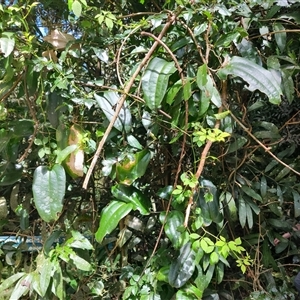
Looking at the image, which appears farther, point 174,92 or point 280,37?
point 280,37

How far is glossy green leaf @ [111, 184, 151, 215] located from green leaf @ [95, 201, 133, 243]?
0.5 inches

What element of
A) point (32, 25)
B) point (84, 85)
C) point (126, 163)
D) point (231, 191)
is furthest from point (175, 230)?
point (32, 25)

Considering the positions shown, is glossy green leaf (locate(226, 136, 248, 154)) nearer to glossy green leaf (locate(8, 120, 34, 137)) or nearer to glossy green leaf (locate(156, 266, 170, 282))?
glossy green leaf (locate(156, 266, 170, 282))

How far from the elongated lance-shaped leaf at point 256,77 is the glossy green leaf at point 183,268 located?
36cm

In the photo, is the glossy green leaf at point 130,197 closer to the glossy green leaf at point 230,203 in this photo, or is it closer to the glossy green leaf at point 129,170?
the glossy green leaf at point 129,170

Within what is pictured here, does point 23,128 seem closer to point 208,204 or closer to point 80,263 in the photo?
point 80,263

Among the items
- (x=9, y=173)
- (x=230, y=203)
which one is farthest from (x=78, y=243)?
(x=230, y=203)

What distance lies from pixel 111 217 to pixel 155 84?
11.9 inches

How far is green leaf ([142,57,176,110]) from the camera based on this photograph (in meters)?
0.78

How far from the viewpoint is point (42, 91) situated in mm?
838

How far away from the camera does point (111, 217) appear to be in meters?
0.84

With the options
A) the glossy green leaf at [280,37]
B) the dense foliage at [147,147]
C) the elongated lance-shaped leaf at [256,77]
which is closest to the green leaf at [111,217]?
the dense foliage at [147,147]

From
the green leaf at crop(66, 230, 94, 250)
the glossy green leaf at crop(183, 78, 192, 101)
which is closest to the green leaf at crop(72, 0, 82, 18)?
the glossy green leaf at crop(183, 78, 192, 101)

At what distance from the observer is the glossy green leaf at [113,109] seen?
0.83 meters
